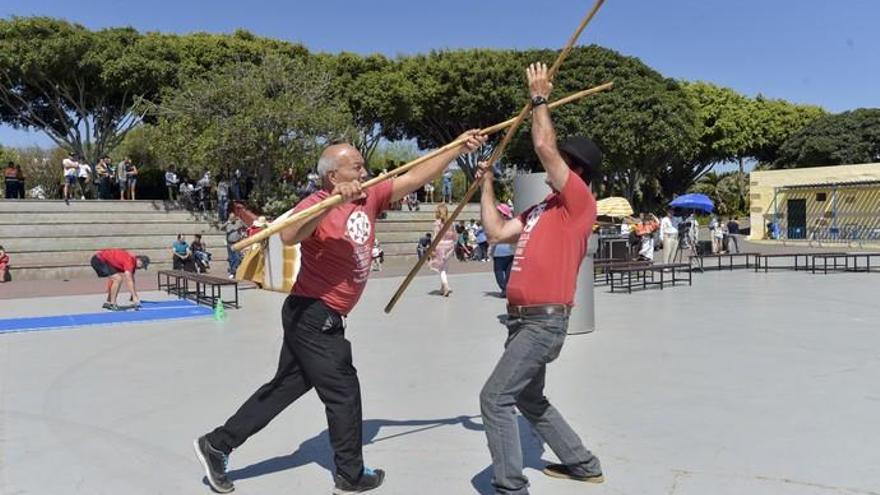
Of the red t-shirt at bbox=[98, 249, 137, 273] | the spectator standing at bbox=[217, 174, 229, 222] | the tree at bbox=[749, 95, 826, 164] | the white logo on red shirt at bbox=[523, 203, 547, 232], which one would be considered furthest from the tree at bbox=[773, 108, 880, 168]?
the white logo on red shirt at bbox=[523, 203, 547, 232]

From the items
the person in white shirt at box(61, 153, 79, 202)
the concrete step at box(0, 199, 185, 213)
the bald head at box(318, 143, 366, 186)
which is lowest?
the bald head at box(318, 143, 366, 186)

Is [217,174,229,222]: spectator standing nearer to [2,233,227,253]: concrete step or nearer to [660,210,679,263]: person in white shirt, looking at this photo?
[2,233,227,253]: concrete step

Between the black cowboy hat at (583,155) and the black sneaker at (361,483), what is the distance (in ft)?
5.93

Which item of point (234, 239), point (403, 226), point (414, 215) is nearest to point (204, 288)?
point (234, 239)

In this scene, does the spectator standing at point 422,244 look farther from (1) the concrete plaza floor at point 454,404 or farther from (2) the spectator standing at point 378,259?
(1) the concrete plaza floor at point 454,404

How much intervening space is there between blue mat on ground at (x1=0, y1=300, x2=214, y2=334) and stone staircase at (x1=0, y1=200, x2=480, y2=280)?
9.72 meters

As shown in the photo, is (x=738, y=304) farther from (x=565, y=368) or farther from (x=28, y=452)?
(x=28, y=452)

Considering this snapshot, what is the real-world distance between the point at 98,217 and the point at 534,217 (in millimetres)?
22767

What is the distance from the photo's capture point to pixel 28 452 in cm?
462

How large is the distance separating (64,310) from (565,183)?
11065 millimetres

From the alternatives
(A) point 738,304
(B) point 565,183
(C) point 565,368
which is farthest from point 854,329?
(B) point 565,183

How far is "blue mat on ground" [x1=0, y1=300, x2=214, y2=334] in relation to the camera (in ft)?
33.3

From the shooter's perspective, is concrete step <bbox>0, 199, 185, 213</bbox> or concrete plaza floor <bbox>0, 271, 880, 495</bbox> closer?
concrete plaza floor <bbox>0, 271, 880, 495</bbox>

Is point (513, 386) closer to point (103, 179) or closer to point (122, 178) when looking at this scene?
point (103, 179)
